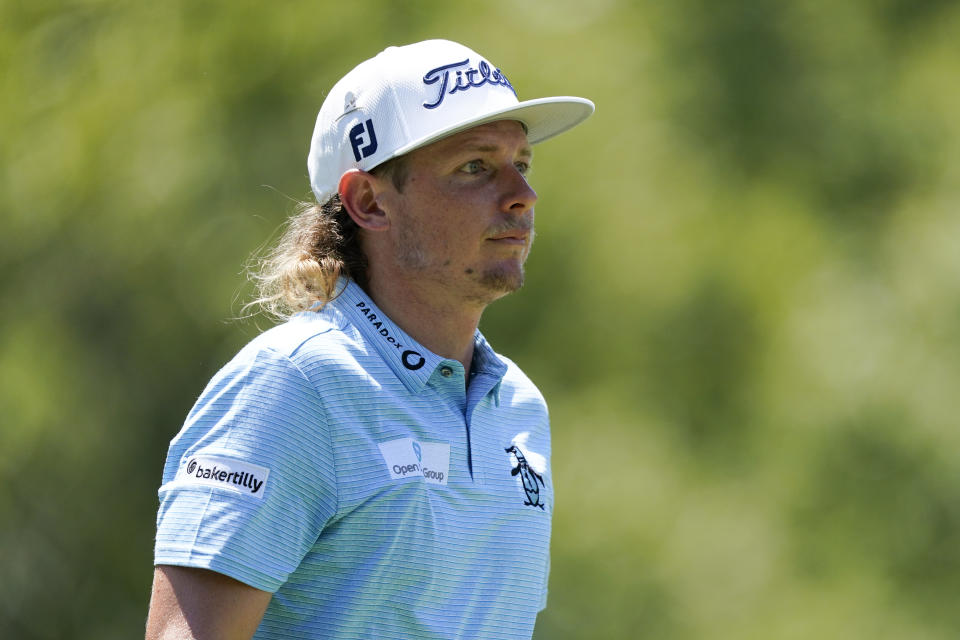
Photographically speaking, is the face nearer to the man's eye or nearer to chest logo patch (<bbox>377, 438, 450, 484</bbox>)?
the man's eye

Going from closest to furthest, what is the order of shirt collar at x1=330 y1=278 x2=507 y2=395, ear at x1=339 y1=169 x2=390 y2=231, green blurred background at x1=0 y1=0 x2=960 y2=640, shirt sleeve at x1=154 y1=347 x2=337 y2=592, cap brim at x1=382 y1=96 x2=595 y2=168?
shirt sleeve at x1=154 y1=347 x2=337 y2=592 < shirt collar at x1=330 y1=278 x2=507 y2=395 < cap brim at x1=382 y1=96 x2=595 y2=168 < ear at x1=339 y1=169 x2=390 y2=231 < green blurred background at x1=0 y1=0 x2=960 y2=640

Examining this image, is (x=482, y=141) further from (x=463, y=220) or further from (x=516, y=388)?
(x=516, y=388)

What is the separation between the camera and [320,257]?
2410mm

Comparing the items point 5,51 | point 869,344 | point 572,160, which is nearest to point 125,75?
point 5,51

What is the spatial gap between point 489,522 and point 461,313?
1.43 feet

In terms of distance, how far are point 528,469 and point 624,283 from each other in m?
2.60

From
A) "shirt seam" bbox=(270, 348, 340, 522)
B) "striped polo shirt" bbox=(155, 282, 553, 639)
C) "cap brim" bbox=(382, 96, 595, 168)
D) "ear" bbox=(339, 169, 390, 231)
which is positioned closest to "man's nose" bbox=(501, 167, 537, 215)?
"cap brim" bbox=(382, 96, 595, 168)

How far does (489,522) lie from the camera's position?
208cm

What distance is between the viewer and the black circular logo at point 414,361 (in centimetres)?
210

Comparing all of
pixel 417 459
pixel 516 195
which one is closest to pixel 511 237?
pixel 516 195

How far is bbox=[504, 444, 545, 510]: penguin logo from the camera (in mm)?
2221

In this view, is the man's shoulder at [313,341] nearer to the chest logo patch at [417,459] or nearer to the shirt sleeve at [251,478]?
the shirt sleeve at [251,478]

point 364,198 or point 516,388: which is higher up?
point 364,198

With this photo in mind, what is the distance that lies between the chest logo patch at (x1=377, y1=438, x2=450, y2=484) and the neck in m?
0.29
